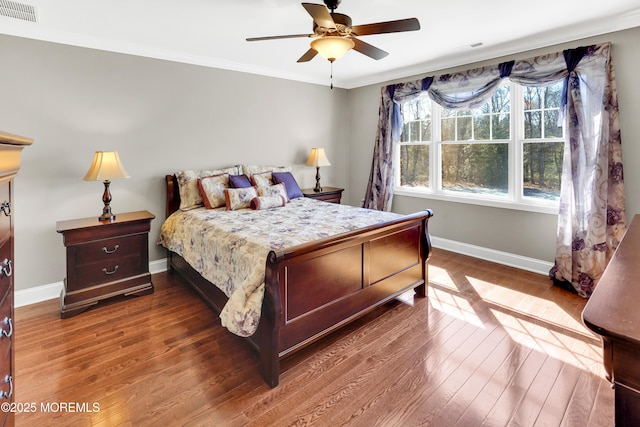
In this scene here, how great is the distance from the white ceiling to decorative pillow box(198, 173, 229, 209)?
1422 millimetres

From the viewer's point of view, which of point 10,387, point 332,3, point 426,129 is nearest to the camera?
point 10,387

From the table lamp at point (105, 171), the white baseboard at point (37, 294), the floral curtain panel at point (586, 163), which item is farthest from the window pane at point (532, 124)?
the white baseboard at point (37, 294)

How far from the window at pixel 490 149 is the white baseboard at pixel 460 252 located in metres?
0.62

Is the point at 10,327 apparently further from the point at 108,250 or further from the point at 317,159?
the point at 317,159

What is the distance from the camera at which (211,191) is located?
360 centimetres

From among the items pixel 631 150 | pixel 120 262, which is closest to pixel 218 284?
pixel 120 262

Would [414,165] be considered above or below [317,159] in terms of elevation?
below

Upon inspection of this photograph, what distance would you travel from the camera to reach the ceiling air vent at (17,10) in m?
2.50

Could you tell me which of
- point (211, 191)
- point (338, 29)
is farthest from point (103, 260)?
point (338, 29)

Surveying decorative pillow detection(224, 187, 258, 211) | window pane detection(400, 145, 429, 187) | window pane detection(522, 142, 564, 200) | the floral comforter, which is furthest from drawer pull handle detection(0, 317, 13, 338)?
window pane detection(400, 145, 429, 187)

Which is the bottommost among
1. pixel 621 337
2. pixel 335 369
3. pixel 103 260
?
pixel 335 369

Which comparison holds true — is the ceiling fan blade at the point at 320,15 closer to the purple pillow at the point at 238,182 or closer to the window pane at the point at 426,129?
the purple pillow at the point at 238,182

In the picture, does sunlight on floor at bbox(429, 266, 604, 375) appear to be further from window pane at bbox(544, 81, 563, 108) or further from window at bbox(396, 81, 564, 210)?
window pane at bbox(544, 81, 563, 108)

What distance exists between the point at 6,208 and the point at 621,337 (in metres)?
1.58
